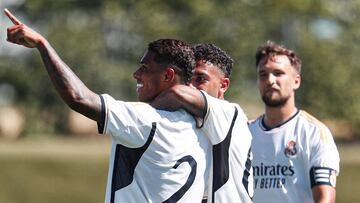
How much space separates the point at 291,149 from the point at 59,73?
10.6ft

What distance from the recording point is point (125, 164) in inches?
244

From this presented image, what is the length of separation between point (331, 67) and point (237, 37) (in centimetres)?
365

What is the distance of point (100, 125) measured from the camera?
605 centimetres

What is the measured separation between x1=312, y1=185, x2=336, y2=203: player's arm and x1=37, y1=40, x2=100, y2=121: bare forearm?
280cm

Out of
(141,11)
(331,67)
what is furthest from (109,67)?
(331,67)

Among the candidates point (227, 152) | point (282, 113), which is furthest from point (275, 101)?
point (227, 152)

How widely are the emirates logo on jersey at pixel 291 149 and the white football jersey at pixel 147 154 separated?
96.4 inches

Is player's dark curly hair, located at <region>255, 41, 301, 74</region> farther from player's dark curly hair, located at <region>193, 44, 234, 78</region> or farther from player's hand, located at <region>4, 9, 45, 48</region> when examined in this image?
player's hand, located at <region>4, 9, 45, 48</region>

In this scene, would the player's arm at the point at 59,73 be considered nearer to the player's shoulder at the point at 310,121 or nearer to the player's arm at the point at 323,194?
the player's arm at the point at 323,194

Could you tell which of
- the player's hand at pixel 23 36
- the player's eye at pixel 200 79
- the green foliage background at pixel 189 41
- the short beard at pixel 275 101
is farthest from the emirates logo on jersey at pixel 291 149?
the green foliage background at pixel 189 41

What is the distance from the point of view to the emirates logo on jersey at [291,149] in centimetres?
866

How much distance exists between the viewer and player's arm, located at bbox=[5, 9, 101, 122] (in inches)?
228

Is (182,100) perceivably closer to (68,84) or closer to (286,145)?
(68,84)

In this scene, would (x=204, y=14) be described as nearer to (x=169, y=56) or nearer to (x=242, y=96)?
(x=242, y=96)
